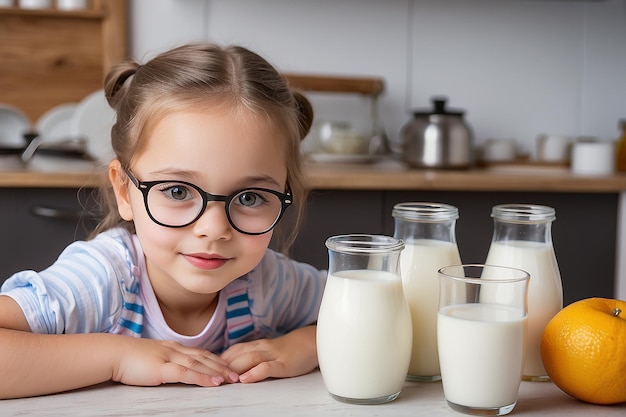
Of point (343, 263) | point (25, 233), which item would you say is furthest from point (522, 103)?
point (343, 263)

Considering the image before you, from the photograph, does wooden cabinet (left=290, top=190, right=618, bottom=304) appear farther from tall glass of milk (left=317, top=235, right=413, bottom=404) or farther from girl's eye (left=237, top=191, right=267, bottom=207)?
tall glass of milk (left=317, top=235, right=413, bottom=404)

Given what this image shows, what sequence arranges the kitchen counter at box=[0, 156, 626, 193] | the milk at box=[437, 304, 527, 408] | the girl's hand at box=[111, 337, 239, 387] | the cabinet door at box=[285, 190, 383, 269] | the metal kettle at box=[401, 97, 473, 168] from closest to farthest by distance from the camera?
the milk at box=[437, 304, 527, 408], the girl's hand at box=[111, 337, 239, 387], the kitchen counter at box=[0, 156, 626, 193], the cabinet door at box=[285, 190, 383, 269], the metal kettle at box=[401, 97, 473, 168]

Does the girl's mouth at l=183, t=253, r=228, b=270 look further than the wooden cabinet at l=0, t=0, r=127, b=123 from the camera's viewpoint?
No

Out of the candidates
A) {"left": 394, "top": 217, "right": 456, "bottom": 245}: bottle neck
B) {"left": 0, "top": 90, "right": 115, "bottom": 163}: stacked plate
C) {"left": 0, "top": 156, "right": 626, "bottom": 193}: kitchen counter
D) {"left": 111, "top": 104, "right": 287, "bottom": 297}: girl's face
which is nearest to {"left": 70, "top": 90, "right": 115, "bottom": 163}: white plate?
{"left": 0, "top": 90, "right": 115, "bottom": 163}: stacked plate

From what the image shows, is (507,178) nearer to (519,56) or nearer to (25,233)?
(519,56)

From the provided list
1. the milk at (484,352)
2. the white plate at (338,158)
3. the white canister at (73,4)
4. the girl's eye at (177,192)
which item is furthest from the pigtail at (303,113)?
the white canister at (73,4)

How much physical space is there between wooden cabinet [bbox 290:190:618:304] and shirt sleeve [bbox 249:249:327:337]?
996 mm

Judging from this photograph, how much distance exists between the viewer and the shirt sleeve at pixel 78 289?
961 millimetres

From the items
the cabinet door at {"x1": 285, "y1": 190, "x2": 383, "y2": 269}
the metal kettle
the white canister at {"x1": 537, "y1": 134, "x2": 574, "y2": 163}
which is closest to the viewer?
the cabinet door at {"x1": 285, "y1": 190, "x2": 383, "y2": 269}

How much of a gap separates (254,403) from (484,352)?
24 centimetres

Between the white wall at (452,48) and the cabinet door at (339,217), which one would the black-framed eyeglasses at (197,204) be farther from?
the white wall at (452,48)

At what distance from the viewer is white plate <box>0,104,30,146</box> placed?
259 centimetres

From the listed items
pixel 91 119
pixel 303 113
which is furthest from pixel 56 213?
pixel 303 113

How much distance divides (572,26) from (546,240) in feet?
7.76
